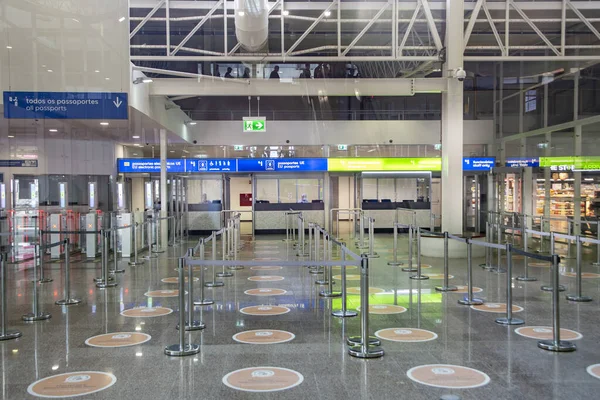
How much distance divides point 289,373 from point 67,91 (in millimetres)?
8183

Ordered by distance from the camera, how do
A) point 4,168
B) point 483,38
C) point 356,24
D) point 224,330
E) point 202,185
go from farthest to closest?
point 202,185 → point 483,38 → point 356,24 → point 4,168 → point 224,330

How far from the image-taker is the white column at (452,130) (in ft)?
46.5

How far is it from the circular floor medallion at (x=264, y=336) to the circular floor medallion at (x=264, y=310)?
1.01m

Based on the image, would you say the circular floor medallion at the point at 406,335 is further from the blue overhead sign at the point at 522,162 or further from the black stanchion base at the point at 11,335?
the blue overhead sign at the point at 522,162

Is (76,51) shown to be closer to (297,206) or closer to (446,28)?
(446,28)

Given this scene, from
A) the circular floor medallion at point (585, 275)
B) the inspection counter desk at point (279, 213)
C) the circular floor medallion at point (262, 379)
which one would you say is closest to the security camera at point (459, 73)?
the circular floor medallion at point (585, 275)

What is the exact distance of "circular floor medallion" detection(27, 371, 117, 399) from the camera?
15.9ft

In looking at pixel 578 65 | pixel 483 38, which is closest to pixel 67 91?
pixel 483 38

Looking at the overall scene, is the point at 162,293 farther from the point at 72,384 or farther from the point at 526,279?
the point at 526,279

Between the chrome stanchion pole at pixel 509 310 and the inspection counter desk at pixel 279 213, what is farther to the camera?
the inspection counter desk at pixel 279 213

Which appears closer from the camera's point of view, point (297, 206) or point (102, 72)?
point (102, 72)

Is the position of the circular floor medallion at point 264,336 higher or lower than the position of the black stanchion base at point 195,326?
lower

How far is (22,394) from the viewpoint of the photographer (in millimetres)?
4824

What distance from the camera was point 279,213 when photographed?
22.4m
